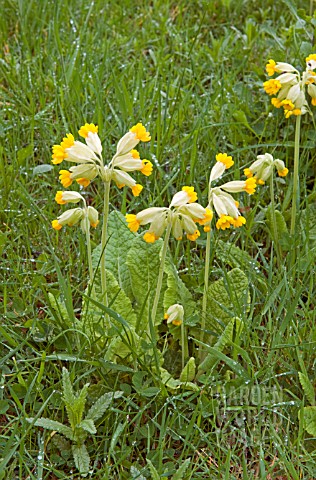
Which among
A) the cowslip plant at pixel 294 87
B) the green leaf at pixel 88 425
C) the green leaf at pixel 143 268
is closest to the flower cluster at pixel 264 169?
the cowslip plant at pixel 294 87

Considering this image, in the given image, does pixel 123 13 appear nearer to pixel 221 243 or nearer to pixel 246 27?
pixel 246 27

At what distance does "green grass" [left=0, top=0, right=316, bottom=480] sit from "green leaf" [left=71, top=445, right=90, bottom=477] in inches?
1.1

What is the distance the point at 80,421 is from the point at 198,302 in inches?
22.5

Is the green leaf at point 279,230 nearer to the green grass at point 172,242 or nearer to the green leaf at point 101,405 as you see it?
the green grass at point 172,242

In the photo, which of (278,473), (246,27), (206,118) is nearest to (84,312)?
(278,473)

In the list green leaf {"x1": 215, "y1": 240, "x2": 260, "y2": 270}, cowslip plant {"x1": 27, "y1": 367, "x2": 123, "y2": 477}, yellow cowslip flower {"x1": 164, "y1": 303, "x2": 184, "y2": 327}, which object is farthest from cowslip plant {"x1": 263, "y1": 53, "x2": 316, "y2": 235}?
cowslip plant {"x1": 27, "y1": 367, "x2": 123, "y2": 477}

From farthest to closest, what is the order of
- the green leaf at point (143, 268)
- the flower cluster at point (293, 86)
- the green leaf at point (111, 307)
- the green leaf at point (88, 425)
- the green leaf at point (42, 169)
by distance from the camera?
the green leaf at point (42, 169)
the flower cluster at point (293, 86)
the green leaf at point (143, 268)
the green leaf at point (111, 307)
the green leaf at point (88, 425)

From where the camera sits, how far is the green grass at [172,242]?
6.58ft

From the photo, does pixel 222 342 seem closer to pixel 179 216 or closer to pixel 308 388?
pixel 308 388

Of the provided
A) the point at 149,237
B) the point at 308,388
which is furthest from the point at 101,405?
the point at 308,388

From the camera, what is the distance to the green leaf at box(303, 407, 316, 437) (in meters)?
2.00

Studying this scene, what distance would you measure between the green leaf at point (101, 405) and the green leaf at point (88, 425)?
0.05m

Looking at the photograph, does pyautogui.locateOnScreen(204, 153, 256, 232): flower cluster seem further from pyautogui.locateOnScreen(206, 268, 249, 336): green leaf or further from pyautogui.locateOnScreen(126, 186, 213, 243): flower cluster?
pyautogui.locateOnScreen(206, 268, 249, 336): green leaf

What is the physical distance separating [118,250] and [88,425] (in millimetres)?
660
